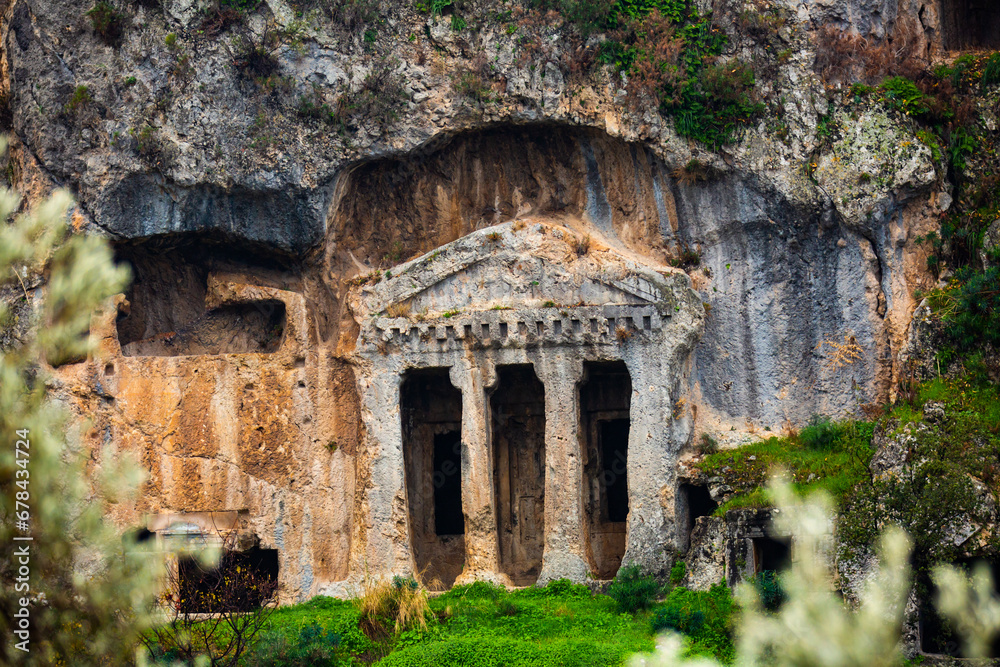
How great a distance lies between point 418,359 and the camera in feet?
65.0

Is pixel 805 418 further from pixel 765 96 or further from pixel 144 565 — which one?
pixel 144 565

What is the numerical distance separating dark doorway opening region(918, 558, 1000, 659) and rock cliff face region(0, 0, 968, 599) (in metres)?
4.00

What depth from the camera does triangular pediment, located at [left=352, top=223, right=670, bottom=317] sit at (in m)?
19.2

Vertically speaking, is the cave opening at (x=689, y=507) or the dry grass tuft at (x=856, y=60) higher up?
the dry grass tuft at (x=856, y=60)

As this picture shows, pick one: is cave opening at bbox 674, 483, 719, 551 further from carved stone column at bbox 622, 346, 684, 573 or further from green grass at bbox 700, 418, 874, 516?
green grass at bbox 700, 418, 874, 516

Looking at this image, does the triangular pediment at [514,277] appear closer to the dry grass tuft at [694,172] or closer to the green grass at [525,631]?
the dry grass tuft at [694,172]

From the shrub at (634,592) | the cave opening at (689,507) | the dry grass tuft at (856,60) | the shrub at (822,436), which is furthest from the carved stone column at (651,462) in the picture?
the dry grass tuft at (856,60)

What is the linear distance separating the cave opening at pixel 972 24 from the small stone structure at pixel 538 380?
22.5 ft

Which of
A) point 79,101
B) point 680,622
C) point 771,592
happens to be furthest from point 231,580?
point 79,101

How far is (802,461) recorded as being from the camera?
58.9 ft

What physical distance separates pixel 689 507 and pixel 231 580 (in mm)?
7306

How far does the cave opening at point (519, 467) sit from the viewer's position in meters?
20.8

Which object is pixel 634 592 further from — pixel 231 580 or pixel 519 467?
pixel 231 580

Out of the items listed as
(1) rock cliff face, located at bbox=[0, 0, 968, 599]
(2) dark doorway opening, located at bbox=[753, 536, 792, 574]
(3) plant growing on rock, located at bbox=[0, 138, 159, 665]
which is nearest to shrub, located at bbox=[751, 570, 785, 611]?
(2) dark doorway opening, located at bbox=[753, 536, 792, 574]
